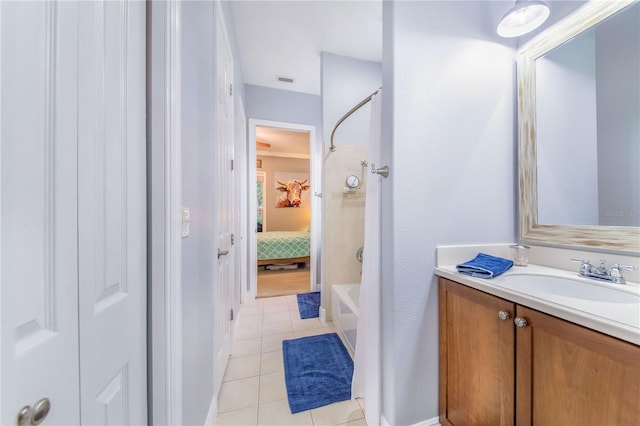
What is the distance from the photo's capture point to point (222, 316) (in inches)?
62.6

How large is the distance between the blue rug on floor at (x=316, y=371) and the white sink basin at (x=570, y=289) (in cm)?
116

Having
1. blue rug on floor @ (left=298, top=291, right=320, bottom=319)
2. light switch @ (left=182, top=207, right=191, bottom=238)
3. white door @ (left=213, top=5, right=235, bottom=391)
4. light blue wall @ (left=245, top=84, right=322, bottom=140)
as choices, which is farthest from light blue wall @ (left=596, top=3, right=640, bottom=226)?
light blue wall @ (left=245, top=84, right=322, bottom=140)

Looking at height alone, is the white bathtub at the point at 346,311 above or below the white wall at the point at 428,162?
below

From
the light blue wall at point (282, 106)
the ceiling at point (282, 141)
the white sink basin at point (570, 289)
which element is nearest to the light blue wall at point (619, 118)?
the white sink basin at point (570, 289)

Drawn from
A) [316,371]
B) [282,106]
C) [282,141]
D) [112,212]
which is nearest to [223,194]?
[112,212]

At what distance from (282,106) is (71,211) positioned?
9.61 feet

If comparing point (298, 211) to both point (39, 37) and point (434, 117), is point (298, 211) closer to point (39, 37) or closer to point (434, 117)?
point (434, 117)

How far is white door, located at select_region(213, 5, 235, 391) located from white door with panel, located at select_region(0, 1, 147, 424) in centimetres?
68

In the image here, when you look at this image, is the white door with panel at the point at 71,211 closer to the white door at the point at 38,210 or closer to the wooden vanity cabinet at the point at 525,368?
the white door at the point at 38,210

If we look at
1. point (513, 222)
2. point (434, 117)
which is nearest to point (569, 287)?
→ point (513, 222)

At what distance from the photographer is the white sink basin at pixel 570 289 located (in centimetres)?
84

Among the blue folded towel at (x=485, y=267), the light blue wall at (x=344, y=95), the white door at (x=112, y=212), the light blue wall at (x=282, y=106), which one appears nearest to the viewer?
the white door at (x=112, y=212)

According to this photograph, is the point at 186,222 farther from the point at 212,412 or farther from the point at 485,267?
the point at 485,267

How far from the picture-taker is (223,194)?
163 centimetres
